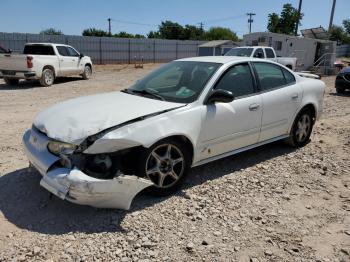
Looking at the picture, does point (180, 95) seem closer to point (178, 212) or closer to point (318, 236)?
point (178, 212)

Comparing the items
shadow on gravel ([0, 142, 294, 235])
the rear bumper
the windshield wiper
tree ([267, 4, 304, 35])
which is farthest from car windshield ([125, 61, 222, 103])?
tree ([267, 4, 304, 35])

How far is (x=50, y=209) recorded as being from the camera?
12.0 feet

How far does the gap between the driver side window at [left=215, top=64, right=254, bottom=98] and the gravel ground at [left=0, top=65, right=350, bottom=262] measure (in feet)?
3.60

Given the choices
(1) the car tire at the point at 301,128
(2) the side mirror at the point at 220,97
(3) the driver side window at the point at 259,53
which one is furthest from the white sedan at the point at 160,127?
(3) the driver side window at the point at 259,53

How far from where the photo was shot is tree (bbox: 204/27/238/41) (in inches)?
3155

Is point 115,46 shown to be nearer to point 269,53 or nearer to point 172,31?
point 269,53

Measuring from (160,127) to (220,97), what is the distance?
91 centimetres

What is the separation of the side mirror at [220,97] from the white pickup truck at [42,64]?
36.4ft

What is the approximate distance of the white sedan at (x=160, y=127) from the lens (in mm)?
3398

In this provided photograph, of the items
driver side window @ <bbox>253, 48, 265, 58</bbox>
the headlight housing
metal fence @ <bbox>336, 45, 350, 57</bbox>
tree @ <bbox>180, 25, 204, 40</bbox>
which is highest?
tree @ <bbox>180, 25, 204, 40</bbox>

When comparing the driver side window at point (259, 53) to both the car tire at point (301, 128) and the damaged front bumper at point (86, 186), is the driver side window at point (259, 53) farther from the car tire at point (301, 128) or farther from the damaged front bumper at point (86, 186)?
the damaged front bumper at point (86, 186)

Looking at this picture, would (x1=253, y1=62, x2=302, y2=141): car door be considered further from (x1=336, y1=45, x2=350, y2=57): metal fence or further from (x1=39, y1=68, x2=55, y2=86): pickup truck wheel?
(x1=336, y1=45, x2=350, y2=57): metal fence

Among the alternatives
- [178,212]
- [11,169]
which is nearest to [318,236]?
[178,212]

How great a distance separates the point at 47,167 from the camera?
11.3 ft
